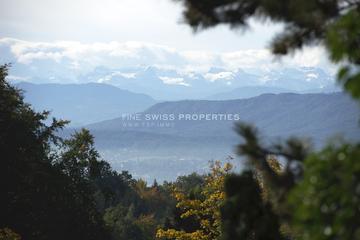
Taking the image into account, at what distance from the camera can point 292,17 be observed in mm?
8312

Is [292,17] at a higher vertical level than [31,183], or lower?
higher

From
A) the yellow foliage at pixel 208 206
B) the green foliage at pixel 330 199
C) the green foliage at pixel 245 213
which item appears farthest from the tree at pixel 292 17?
the yellow foliage at pixel 208 206

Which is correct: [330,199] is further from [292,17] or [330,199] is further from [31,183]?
[31,183]

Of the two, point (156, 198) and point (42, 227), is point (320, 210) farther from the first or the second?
point (156, 198)

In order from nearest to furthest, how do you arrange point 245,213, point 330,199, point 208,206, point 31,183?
point 330,199 < point 245,213 < point 208,206 < point 31,183

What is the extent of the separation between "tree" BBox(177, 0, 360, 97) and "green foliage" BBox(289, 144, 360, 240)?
1.26 m

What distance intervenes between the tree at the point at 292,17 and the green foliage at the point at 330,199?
4.14ft

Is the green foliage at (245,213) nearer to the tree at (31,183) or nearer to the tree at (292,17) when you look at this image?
the tree at (292,17)

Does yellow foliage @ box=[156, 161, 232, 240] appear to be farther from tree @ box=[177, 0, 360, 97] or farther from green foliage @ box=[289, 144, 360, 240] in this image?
green foliage @ box=[289, 144, 360, 240]

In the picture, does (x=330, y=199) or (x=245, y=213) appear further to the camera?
(x=245, y=213)

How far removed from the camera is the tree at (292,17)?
6180 millimetres

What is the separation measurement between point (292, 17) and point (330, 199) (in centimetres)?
378

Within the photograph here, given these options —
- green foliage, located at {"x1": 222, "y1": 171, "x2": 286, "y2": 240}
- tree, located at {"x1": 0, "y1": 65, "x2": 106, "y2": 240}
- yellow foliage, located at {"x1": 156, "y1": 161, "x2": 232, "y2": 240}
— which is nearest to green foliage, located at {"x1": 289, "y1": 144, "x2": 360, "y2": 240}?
green foliage, located at {"x1": 222, "y1": 171, "x2": 286, "y2": 240}

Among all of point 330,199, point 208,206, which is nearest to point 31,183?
point 208,206
